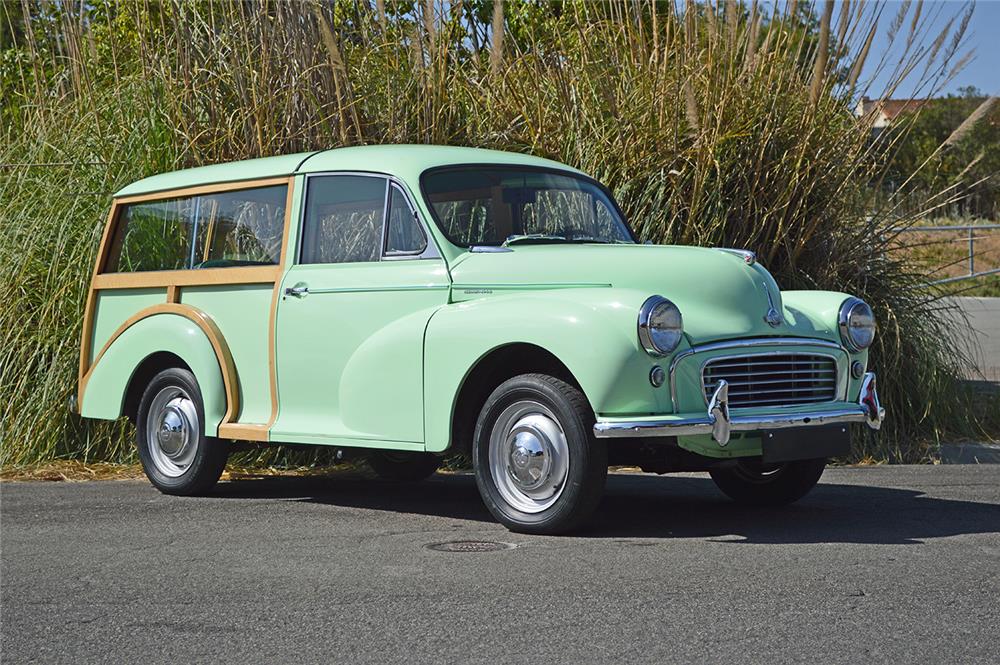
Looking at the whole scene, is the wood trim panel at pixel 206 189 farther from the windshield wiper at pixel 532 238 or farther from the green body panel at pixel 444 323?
the windshield wiper at pixel 532 238

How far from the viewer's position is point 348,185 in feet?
23.0

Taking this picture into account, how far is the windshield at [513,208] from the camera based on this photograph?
22.0 ft

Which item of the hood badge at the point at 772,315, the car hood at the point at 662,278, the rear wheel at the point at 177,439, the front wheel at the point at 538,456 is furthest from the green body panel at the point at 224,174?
the hood badge at the point at 772,315

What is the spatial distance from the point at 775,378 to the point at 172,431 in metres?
3.46

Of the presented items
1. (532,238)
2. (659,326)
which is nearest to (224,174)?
(532,238)

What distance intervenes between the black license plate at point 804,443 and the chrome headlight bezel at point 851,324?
508mm

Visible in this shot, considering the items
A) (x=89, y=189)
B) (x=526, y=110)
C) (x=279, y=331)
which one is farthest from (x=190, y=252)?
(x=526, y=110)

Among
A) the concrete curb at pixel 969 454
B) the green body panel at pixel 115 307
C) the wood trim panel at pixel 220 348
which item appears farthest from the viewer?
the concrete curb at pixel 969 454

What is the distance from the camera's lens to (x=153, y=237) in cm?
796

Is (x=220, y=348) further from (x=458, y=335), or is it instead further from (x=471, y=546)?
(x=471, y=546)

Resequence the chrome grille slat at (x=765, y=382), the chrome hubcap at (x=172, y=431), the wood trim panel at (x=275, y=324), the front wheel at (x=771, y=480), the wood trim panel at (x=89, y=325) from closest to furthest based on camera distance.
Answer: the chrome grille slat at (x=765, y=382) < the front wheel at (x=771, y=480) < the wood trim panel at (x=275, y=324) < the chrome hubcap at (x=172, y=431) < the wood trim panel at (x=89, y=325)

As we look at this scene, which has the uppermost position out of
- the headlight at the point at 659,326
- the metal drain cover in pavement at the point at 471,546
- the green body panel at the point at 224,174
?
the green body panel at the point at 224,174

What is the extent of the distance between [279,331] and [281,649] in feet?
10.4

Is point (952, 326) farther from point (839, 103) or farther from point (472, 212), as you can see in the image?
point (472, 212)
